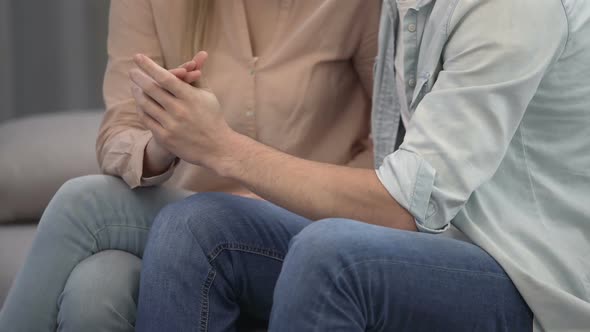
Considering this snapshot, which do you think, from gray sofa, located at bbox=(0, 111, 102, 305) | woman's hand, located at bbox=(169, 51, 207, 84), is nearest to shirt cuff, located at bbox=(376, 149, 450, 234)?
woman's hand, located at bbox=(169, 51, 207, 84)

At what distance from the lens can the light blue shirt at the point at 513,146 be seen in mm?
1056

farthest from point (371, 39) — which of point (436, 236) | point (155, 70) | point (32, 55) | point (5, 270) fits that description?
point (32, 55)

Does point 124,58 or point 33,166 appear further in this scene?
point 33,166

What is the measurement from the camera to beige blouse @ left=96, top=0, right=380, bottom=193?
146cm

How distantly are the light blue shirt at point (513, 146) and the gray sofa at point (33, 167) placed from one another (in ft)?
2.98

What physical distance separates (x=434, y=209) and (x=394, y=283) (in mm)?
123

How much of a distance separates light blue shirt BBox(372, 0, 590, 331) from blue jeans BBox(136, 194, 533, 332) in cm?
4

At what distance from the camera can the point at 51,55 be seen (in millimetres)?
→ 2549

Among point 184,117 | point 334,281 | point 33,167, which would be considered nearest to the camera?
point 334,281

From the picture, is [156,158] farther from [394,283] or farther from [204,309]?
[394,283]

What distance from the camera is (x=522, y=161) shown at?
3.67 feet

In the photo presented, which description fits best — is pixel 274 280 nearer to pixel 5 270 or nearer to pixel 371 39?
pixel 371 39

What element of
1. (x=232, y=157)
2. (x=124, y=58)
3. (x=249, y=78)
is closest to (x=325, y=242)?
(x=232, y=157)

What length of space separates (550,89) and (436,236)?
0.23 meters
